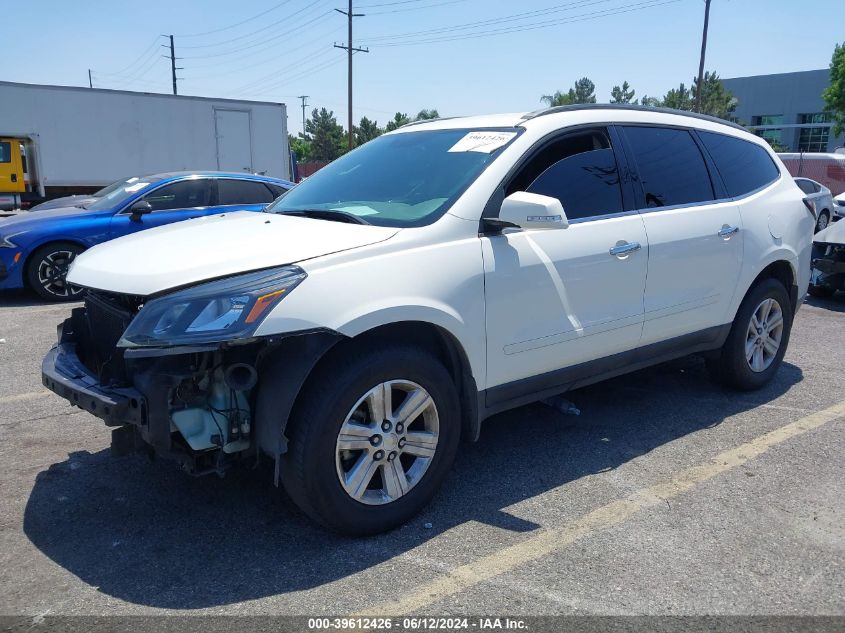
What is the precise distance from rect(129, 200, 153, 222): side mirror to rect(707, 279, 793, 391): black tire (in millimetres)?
6682

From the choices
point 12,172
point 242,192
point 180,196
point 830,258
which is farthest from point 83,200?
point 12,172

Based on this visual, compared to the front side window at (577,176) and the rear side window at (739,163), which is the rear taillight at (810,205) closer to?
the rear side window at (739,163)

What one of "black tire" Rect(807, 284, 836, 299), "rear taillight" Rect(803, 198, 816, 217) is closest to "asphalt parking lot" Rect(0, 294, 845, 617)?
"rear taillight" Rect(803, 198, 816, 217)

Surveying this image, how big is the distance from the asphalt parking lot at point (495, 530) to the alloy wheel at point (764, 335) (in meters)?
0.52

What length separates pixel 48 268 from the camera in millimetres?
8367

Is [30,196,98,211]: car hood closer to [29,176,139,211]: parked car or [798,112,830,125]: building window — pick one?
[29,176,139,211]: parked car

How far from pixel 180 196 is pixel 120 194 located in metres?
0.74

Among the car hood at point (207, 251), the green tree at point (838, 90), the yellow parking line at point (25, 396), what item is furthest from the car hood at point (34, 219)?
the green tree at point (838, 90)

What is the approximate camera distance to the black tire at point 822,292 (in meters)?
9.07

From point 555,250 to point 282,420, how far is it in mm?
1626

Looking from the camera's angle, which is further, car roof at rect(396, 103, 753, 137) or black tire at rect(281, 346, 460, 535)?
car roof at rect(396, 103, 753, 137)

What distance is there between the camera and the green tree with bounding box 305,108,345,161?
8475 cm

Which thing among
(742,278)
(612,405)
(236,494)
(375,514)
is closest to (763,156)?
(742,278)

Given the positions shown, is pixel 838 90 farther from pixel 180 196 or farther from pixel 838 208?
pixel 180 196
